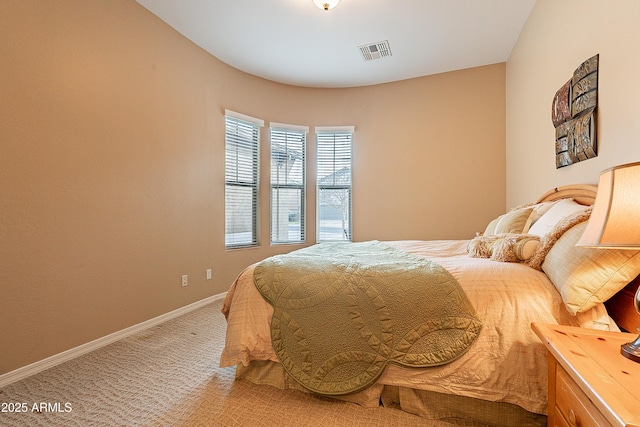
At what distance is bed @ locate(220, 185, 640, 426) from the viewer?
1229mm

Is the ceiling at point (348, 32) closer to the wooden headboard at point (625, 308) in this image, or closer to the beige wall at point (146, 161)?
the beige wall at point (146, 161)

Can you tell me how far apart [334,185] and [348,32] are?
195cm

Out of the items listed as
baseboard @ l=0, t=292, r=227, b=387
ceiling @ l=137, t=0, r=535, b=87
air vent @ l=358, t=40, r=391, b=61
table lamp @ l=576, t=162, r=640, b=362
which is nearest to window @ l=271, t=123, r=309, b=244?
ceiling @ l=137, t=0, r=535, b=87

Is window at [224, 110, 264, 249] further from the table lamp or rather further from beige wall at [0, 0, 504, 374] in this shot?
the table lamp

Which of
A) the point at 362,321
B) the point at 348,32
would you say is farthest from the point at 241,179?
the point at 362,321

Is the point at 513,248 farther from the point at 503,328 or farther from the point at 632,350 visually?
the point at 632,350

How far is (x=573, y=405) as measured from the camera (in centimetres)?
95

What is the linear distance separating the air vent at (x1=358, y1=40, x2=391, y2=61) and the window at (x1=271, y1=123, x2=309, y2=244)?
1282 mm

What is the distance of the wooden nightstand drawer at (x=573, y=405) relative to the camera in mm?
831

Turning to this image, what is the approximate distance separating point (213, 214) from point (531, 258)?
10.2ft

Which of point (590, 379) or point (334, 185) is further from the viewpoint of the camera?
point (334, 185)

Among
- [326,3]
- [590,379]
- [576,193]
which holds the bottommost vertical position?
[590,379]

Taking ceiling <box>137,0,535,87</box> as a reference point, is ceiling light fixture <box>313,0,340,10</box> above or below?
below

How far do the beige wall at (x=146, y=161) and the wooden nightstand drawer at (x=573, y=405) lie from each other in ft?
9.50
